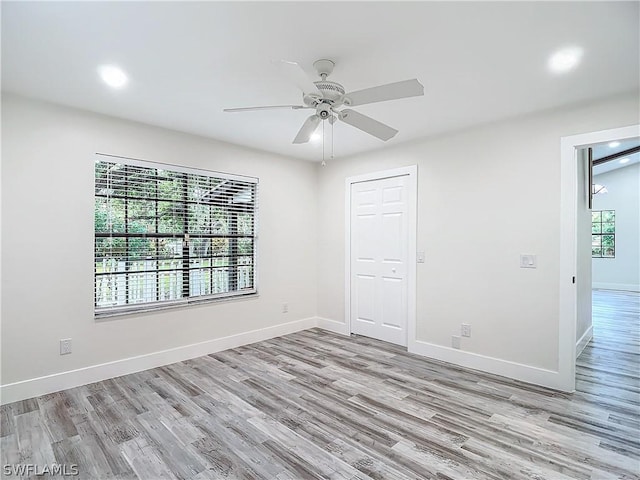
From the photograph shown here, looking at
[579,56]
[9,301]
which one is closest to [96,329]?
[9,301]

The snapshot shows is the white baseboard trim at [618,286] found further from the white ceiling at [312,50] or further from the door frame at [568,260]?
the white ceiling at [312,50]

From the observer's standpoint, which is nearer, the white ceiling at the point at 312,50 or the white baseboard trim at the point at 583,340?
the white ceiling at the point at 312,50

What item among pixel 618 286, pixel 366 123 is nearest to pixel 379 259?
pixel 366 123

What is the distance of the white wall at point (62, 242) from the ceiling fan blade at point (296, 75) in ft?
7.48

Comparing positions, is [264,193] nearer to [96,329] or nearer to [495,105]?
[96,329]

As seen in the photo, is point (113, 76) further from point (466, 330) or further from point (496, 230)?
point (466, 330)

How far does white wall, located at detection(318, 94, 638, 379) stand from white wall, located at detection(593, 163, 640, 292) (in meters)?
8.13

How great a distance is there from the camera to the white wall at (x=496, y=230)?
3.08 metres

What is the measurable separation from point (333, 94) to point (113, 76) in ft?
5.42

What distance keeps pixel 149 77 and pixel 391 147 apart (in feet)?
9.28

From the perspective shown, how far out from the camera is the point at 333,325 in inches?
196

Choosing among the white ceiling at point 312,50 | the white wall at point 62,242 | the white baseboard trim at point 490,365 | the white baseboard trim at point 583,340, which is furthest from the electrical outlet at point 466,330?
the white wall at point 62,242

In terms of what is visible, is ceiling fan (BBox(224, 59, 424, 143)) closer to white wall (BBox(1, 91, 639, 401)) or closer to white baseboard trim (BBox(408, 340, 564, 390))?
white wall (BBox(1, 91, 639, 401))

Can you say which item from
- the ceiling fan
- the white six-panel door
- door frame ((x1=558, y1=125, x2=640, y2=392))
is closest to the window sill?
the white six-panel door
